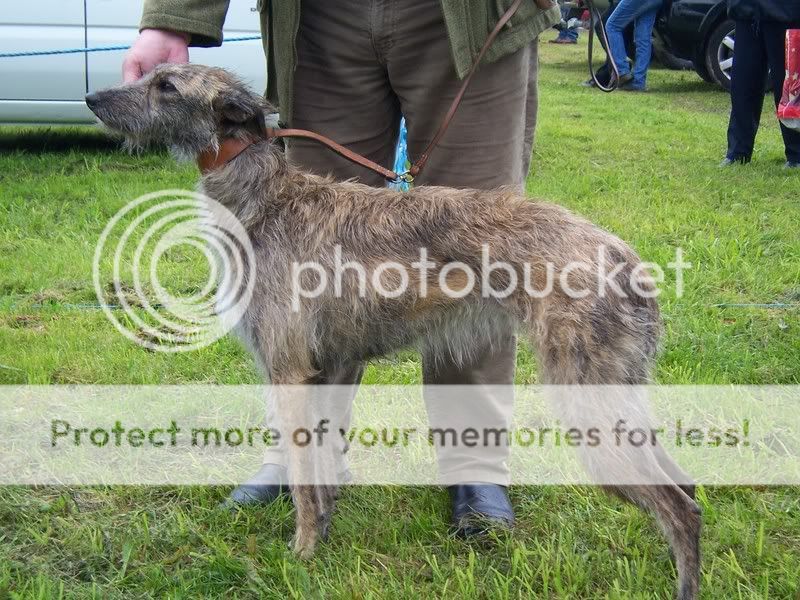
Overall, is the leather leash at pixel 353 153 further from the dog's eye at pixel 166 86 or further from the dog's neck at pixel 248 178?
the dog's eye at pixel 166 86

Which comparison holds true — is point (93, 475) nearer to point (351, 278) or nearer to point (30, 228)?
point (351, 278)

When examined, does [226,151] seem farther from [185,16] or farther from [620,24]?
[620,24]

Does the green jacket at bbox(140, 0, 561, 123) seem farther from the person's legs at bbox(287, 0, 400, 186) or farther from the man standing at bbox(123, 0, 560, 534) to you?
the person's legs at bbox(287, 0, 400, 186)

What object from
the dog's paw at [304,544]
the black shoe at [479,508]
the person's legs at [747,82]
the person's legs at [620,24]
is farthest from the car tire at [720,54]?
the dog's paw at [304,544]

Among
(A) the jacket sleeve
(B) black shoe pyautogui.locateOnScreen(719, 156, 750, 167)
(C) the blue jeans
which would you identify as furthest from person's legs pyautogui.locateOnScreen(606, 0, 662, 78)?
(A) the jacket sleeve

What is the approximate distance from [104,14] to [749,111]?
20.2 feet

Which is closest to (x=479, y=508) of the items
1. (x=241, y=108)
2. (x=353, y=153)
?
(x=353, y=153)

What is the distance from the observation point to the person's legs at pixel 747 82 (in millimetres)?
8227

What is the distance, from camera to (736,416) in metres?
3.68

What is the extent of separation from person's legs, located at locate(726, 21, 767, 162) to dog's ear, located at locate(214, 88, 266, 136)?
6.60 m

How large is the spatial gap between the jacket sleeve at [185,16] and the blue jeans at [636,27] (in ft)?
37.7

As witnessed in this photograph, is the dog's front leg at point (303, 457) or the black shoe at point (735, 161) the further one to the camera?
the black shoe at point (735, 161)

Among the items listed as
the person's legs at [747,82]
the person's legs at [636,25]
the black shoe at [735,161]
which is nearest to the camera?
the person's legs at [747,82]

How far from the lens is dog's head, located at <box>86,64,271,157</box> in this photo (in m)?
2.95
